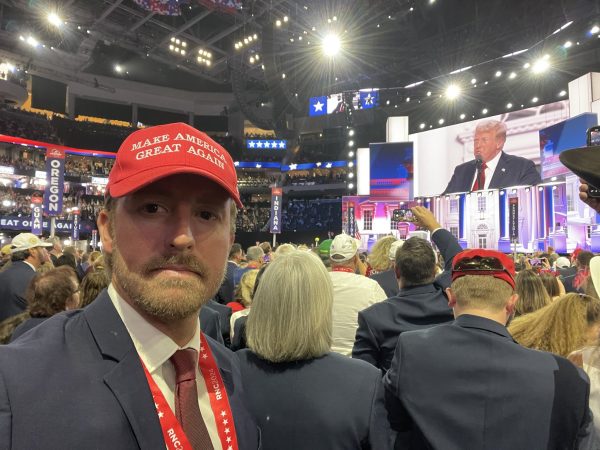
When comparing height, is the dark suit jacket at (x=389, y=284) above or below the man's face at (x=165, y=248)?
below

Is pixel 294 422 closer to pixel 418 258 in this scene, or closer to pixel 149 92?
pixel 418 258

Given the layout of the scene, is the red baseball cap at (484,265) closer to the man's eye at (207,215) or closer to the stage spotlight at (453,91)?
the man's eye at (207,215)

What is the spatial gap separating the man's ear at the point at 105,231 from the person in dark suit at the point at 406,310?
187 centimetres

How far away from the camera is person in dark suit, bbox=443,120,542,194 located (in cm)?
1728

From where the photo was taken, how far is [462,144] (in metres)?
19.4

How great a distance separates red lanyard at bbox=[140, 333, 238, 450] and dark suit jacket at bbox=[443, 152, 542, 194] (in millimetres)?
18382

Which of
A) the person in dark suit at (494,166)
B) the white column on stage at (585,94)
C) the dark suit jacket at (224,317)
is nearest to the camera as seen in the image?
the dark suit jacket at (224,317)

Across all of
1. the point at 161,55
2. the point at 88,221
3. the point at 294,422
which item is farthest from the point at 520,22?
the point at 88,221

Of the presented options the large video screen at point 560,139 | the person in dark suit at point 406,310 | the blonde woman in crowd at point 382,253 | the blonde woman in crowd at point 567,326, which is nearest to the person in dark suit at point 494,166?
the large video screen at point 560,139

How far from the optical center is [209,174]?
3.81 feet

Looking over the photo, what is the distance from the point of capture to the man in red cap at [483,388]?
5.74ft

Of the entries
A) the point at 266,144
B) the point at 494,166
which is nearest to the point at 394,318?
the point at 494,166

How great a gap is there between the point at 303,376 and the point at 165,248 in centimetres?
95

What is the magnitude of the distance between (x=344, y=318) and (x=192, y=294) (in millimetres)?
2129
